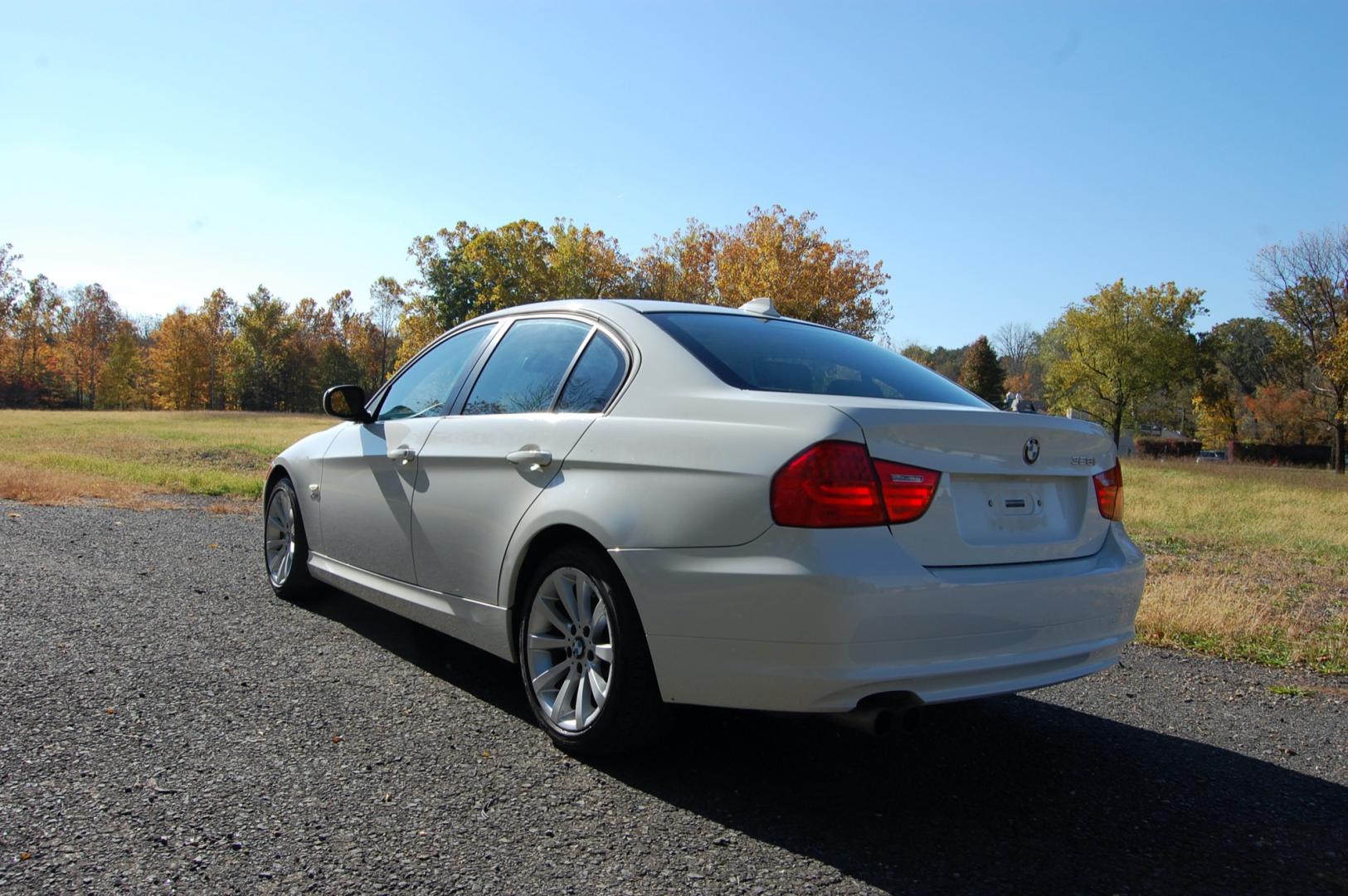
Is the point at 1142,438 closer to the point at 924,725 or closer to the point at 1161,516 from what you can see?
the point at 1161,516

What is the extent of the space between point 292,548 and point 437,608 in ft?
6.27

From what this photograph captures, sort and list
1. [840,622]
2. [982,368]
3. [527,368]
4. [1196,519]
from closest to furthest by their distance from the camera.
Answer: [840,622]
[527,368]
[1196,519]
[982,368]

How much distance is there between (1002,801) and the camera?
304 centimetres

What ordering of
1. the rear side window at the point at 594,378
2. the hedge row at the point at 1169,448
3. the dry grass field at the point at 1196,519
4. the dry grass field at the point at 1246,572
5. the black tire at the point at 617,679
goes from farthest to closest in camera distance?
the hedge row at the point at 1169,448, the dry grass field at the point at 1196,519, the dry grass field at the point at 1246,572, the rear side window at the point at 594,378, the black tire at the point at 617,679

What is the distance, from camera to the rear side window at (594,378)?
11.3 feet

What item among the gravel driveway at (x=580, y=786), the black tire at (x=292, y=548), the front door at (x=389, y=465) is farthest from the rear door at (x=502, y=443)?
the black tire at (x=292, y=548)

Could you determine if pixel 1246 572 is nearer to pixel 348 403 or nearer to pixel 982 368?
pixel 348 403

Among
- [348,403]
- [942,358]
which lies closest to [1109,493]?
[348,403]

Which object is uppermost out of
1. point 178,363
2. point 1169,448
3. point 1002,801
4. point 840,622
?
point 178,363

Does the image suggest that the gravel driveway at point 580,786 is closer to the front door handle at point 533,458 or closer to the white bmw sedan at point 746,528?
the white bmw sedan at point 746,528

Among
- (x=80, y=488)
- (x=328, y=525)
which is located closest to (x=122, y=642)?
(x=328, y=525)

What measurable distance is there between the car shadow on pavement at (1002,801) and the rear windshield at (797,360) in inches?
46.4

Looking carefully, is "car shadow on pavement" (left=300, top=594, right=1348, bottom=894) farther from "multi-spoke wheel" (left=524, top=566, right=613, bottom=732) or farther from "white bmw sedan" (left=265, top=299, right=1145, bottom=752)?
"white bmw sedan" (left=265, top=299, right=1145, bottom=752)

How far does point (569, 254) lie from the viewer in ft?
174
